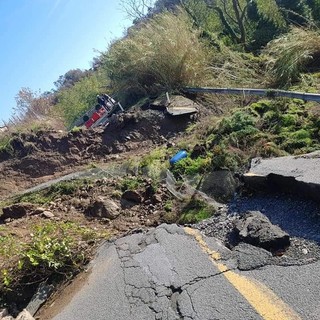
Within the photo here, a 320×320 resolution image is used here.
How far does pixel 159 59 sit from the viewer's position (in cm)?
962

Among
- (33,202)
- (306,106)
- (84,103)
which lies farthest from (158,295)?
(84,103)

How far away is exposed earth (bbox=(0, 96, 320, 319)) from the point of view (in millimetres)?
3084

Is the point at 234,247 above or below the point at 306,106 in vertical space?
above

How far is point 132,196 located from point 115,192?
356mm

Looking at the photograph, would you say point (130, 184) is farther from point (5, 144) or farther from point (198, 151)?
point (5, 144)

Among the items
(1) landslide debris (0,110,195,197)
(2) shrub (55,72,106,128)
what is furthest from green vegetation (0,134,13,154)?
(2) shrub (55,72,106,128)

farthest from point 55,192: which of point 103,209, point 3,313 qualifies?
point 3,313

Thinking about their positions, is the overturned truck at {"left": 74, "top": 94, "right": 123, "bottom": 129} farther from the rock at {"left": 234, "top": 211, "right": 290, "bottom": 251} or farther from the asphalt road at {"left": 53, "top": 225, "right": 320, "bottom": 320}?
the rock at {"left": 234, "top": 211, "right": 290, "bottom": 251}

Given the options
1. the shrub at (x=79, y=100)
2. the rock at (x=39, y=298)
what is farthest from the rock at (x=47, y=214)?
the shrub at (x=79, y=100)

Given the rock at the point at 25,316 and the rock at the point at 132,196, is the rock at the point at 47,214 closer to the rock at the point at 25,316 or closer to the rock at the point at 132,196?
the rock at the point at 132,196

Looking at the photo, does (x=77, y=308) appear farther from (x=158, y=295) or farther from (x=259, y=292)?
(x=259, y=292)

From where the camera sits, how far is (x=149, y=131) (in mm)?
8312

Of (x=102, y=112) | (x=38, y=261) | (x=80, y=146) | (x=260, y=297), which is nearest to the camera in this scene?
A: (x=260, y=297)

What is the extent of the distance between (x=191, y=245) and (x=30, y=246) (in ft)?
5.76
